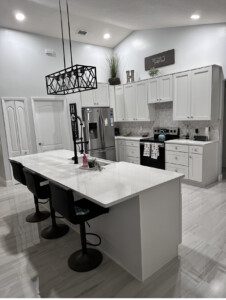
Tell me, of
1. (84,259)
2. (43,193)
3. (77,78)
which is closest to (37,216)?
(43,193)

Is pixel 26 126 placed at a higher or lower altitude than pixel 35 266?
higher

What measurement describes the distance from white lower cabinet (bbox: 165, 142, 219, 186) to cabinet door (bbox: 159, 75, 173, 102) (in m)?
1.06

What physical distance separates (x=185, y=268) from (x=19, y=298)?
1.57 m

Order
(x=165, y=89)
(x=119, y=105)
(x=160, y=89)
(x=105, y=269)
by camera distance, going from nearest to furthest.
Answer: (x=105, y=269)
(x=165, y=89)
(x=160, y=89)
(x=119, y=105)

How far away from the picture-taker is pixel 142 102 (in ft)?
18.1

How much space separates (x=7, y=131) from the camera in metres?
4.95

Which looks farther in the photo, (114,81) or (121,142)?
(114,81)

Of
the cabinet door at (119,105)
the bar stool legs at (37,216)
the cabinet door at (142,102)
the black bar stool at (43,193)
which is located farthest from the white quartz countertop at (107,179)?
the cabinet door at (119,105)

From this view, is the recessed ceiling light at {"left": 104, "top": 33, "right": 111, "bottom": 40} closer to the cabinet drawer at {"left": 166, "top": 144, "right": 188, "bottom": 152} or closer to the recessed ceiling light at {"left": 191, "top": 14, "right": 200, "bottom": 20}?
the recessed ceiling light at {"left": 191, "top": 14, "right": 200, "bottom": 20}

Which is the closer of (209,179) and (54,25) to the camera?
(209,179)

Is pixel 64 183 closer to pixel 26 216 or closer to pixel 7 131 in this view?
pixel 26 216

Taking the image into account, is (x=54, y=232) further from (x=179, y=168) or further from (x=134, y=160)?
(x=134, y=160)

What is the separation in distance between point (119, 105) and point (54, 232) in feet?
13.7

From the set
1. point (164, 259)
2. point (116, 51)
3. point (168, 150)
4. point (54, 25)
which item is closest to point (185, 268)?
point (164, 259)
